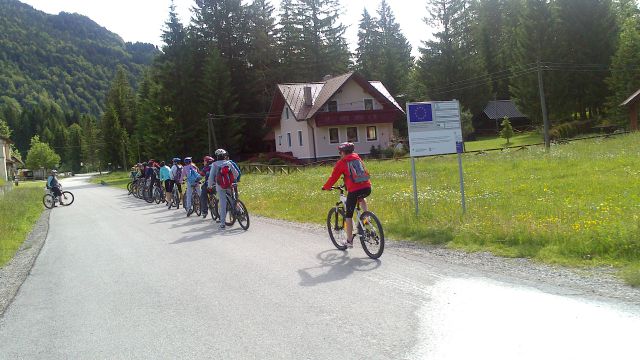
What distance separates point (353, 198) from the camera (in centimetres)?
855

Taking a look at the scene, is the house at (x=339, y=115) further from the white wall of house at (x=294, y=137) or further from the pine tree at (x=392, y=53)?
the pine tree at (x=392, y=53)

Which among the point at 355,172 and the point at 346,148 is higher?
the point at 346,148

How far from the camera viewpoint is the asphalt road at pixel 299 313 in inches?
177

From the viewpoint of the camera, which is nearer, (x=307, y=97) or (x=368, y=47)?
(x=307, y=97)

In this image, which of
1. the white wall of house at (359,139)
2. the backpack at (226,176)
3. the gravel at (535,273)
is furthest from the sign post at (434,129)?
the white wall of house at (359,139)

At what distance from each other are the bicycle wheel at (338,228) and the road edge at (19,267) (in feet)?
16.3

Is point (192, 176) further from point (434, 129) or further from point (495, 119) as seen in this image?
point (495, 119)

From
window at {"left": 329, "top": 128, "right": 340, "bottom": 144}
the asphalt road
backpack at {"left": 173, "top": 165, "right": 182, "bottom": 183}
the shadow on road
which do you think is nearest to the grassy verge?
the asphalt road

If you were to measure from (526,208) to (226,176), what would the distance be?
6814 millimetres

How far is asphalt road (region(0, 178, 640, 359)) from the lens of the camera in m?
4.51

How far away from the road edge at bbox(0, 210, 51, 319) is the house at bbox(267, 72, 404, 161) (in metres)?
31.2

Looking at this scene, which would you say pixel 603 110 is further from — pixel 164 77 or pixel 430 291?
pixel 430 291

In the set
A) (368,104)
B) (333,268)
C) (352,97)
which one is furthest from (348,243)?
(368,104)

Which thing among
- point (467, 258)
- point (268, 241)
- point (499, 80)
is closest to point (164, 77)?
point (499, 80)
